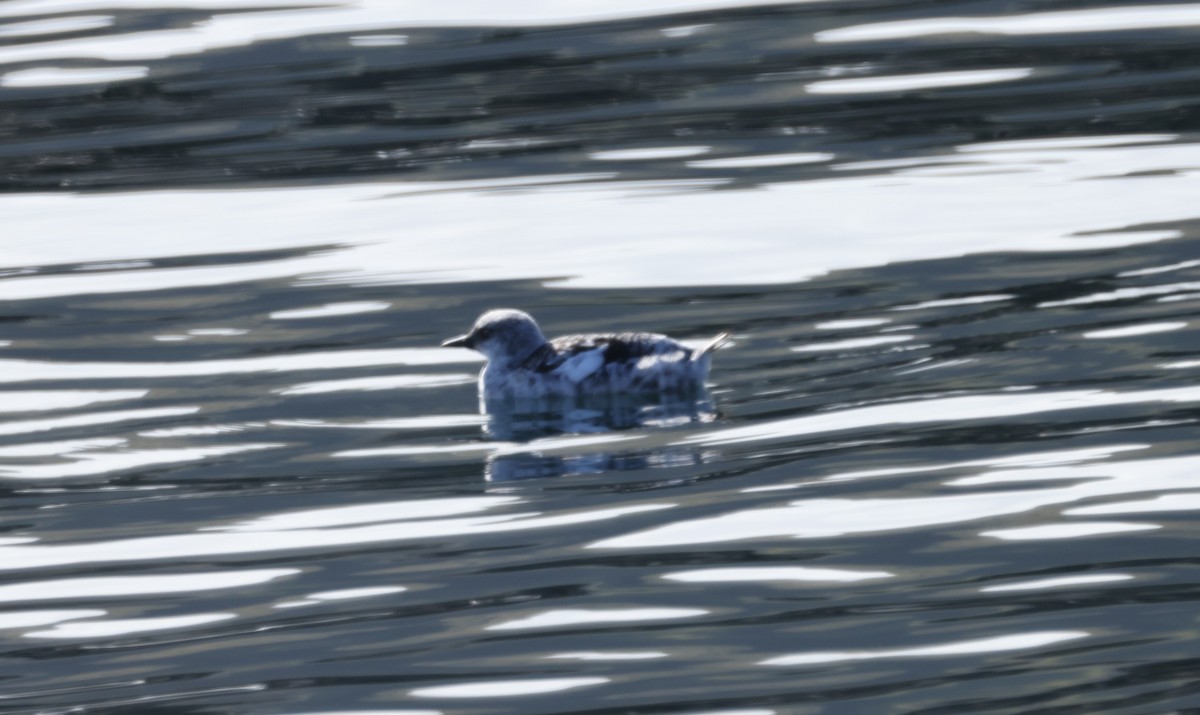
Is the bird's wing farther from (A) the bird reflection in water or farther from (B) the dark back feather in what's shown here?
(A) the bird reflection in water

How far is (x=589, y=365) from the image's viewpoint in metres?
9.02

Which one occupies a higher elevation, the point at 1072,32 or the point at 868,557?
the point at 1072,32

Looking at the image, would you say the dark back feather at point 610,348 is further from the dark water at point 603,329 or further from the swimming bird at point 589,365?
the dark water at point 603,329

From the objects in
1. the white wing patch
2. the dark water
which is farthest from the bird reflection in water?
the white wing patch

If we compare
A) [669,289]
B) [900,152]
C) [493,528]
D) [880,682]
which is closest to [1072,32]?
[900,152]

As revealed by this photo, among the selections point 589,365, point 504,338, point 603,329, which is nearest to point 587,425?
point 589,365

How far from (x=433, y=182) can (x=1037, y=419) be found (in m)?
6.94

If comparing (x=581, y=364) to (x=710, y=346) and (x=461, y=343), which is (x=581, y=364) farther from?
(x=461, y=343)

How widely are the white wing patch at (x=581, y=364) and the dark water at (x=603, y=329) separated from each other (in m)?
0.32

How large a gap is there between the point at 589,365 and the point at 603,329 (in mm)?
1574

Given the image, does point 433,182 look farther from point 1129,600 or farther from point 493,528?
point 1129,600

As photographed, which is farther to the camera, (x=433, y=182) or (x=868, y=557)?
(x=433, y=182)

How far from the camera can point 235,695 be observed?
219 inches

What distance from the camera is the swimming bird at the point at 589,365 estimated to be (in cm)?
882
